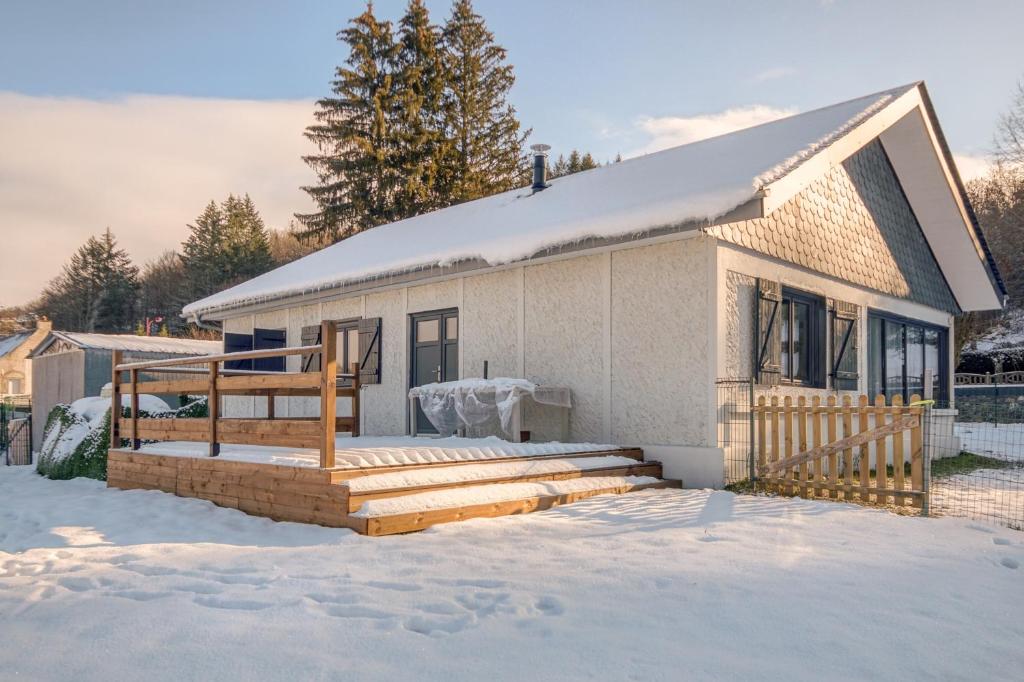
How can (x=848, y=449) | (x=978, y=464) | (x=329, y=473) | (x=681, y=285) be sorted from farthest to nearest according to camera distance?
(x=978, y=464) < (x=681, y=285) < (x=848, y=449) < (x=329, y=473)

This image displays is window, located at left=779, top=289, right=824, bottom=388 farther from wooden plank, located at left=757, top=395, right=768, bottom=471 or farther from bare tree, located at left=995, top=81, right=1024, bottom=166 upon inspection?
bare tree, located at left=995, top=81, right=1024, bottom=166

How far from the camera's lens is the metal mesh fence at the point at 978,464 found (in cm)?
690

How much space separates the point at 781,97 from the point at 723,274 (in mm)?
8099

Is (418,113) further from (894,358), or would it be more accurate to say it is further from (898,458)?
(898,458)

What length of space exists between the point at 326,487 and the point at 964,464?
10397 mm

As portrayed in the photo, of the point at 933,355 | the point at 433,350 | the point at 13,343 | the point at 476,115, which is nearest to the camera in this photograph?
the point at 433,350

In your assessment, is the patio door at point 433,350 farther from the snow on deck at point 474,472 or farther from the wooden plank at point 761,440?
the wooden plank at point 761,440

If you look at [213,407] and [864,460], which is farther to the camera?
[213,407]

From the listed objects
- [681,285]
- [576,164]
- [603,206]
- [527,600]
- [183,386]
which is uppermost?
[576,164]

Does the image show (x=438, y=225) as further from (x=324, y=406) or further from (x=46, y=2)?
(x=324, y=406)

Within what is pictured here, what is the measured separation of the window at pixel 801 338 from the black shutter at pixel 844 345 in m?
0.37

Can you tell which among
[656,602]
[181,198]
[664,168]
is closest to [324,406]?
[656,602]

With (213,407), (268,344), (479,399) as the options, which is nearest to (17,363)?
(268,344)

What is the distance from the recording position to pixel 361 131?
27.3m
